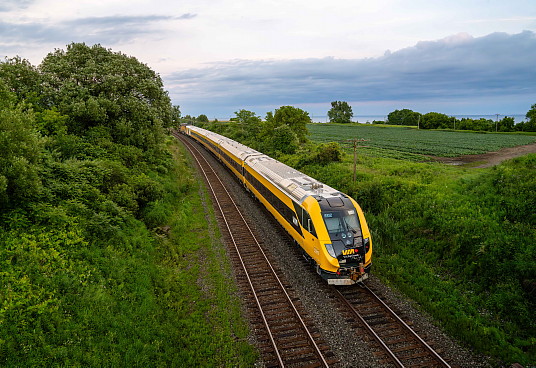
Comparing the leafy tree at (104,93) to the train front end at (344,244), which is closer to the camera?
the train front end at (344,244)

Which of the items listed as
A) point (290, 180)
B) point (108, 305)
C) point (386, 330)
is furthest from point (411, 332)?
point (108, 305)

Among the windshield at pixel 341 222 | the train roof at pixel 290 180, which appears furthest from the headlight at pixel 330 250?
the train roof at pixel 290 180

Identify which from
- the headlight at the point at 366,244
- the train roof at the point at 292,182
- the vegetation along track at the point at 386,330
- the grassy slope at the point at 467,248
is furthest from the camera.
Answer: the train roof at the point at 292,182

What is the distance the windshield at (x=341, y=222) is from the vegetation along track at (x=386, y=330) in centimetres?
250

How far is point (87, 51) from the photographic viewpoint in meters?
25.2

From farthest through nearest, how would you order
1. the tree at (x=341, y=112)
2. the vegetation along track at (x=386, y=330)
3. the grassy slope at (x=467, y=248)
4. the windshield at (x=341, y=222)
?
the tree at (x=341, y=112) < the windshield at (x=341, y=222) < the grassy slope at (x=467, y=248) < the vegetation along track at (x=386, y=330)

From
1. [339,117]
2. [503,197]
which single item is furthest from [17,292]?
[339,117]

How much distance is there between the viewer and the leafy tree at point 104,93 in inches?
846

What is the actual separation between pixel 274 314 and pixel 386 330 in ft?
13.3

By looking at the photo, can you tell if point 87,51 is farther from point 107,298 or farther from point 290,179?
point 107,298

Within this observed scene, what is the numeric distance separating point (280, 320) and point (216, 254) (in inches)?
244

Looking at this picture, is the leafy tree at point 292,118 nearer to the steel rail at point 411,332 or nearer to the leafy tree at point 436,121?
the steel rail at point 411,332

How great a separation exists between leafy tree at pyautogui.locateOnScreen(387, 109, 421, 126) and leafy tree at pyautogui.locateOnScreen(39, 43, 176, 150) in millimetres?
118301

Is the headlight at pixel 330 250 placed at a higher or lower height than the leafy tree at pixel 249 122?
lower
